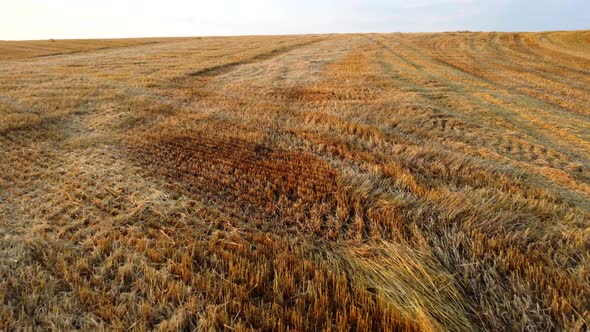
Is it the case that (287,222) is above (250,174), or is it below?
below

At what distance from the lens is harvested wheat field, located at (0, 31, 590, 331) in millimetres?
2570

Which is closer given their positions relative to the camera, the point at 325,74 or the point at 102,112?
the point at 102,112

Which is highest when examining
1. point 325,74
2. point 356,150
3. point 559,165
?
point 325,74

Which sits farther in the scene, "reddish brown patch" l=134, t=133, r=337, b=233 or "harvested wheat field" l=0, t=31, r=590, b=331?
"reddish brown patch" l=134, t=133, r=337, b=233

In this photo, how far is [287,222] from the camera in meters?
3.95

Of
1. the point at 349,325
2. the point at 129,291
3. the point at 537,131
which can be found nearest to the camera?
the point at 349,325

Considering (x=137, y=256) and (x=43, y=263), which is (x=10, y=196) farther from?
(x=137, y=256)

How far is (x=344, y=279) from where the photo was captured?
2.90m

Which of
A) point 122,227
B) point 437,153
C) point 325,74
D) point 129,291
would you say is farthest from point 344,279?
point 325,74

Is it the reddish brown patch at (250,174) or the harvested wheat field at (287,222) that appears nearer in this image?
the harvested wheat field at (287,222)

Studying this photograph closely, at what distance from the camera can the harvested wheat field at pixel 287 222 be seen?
2.57 m

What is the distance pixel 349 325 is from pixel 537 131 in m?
9.83

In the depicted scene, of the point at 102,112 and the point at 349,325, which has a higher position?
the point at 102,112

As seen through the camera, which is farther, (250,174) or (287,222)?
(250,174)
